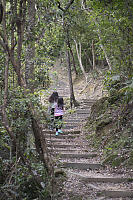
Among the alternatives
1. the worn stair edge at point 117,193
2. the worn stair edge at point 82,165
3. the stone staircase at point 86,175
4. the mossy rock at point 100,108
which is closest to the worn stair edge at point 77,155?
the stone staircase at point 86,175

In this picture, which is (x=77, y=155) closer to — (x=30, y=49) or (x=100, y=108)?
(x=30, y=49)

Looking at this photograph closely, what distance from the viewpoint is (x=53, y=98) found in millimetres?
8969

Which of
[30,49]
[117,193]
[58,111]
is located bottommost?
[117,193]

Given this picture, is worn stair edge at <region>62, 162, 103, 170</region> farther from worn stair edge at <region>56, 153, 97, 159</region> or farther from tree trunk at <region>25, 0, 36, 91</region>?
tree trunk at <region>25, 0, 36, 91</region>

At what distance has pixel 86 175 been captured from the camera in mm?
5773

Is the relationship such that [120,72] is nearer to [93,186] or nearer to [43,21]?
[43,21]

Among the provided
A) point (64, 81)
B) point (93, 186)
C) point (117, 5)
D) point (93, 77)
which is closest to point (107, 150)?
point (93, 186)

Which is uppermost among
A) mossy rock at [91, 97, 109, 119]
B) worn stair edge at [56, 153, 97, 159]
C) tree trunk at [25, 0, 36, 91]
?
tree trunk at [25, 0, 36, 91]

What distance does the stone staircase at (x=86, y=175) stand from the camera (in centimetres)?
482

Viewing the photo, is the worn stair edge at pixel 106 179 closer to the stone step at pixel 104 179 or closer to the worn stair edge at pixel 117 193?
the stone step at pixel 104 179

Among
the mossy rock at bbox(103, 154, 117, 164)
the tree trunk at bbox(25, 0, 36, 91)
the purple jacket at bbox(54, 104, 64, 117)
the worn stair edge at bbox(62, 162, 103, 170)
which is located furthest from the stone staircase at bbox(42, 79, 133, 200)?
the tree trunk at bbox(25, 0, 36, 91)

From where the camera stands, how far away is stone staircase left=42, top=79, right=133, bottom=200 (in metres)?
4.82

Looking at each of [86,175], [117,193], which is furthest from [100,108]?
[117,193]

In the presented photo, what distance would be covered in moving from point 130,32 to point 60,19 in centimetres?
266
